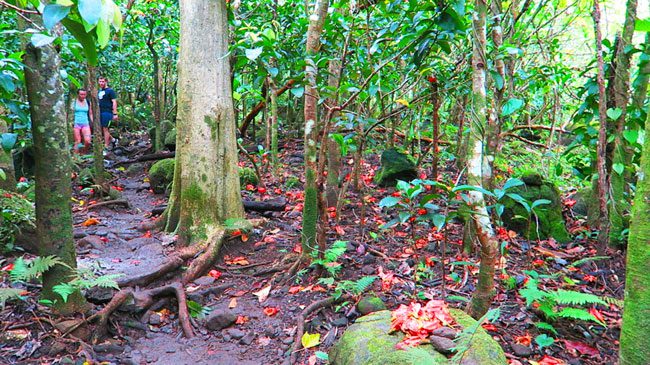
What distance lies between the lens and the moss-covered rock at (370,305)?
3.79 metres

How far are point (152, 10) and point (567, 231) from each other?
9.77m

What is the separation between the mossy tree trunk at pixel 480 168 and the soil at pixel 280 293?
45 centimetres

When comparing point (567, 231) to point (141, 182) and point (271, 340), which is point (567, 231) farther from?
point (141, 182)

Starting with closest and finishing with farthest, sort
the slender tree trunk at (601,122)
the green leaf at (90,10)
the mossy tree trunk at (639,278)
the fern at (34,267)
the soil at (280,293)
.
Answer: the green leaf at (90,10) → the mossy tree trunk at (639,278) → the fern at (34,267) → the soil at (280,293) → the slender tree trunk at (601,122)

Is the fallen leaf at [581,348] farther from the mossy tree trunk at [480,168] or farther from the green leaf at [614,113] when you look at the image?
the green leaf at [614,113]

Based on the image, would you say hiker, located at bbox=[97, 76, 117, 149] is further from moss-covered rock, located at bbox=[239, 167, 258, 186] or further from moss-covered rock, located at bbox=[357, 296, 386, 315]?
moss-covered rock, located at bbox=[357, 296, 386, 315]

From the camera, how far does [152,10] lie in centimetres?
996

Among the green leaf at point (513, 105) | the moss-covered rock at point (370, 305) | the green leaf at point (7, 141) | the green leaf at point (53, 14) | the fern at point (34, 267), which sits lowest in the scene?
the moss-covered rock at point (370, 305)

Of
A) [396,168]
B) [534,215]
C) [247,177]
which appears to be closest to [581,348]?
[534,215]

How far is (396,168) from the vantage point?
766 centimetres

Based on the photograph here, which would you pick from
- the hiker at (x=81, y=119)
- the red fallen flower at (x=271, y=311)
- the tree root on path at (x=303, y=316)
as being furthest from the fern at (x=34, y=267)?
the hiker at (x=81, y=119)

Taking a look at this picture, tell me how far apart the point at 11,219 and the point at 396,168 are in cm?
568

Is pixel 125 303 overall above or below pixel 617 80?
below

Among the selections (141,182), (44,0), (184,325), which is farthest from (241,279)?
(141,182)
